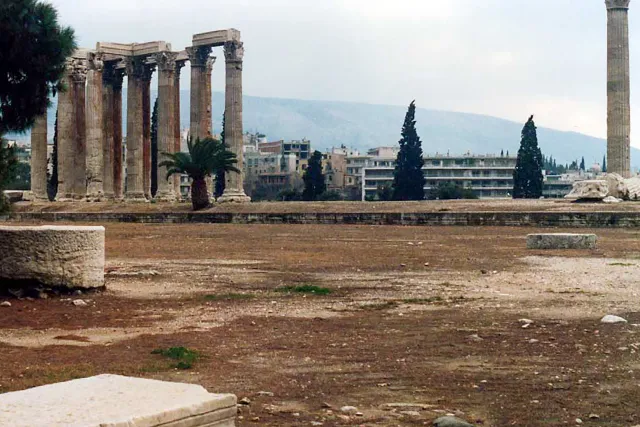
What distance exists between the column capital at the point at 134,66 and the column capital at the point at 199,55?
415cm

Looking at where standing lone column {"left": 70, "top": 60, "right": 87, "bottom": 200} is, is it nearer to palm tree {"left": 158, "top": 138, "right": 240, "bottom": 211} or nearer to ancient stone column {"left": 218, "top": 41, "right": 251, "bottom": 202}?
palm tree {"left": 158, "top": 138, "right": 240, "bottom": 211}

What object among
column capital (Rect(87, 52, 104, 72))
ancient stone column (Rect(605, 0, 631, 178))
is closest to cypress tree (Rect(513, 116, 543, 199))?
ancient stone column (Rect(605, 0, 631, 178))

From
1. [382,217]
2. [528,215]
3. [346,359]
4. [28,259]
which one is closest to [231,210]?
[382,217]

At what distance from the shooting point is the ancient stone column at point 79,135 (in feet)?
189

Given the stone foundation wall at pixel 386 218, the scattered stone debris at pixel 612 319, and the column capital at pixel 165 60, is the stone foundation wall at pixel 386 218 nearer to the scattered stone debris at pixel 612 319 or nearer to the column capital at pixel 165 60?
the column capital at pixel 165 60

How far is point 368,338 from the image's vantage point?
9758 millimetres

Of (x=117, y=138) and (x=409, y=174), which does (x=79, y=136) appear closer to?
(x=117, y=138)

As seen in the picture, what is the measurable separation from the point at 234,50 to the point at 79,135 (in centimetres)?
1202

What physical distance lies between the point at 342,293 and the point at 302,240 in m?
14.3

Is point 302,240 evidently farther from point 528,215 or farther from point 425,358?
point 425,358

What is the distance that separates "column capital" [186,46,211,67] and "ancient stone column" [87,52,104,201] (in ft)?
18.6

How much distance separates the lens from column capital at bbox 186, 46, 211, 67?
179 ft

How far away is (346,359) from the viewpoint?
8.65 m

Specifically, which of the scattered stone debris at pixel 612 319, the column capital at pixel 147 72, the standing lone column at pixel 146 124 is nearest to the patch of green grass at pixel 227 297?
A: the scattered stone debris at pixel 612 319
